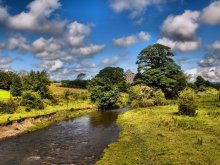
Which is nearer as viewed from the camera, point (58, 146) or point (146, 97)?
point (58, 146)

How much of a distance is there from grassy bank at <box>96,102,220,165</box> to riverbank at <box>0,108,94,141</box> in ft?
64.4

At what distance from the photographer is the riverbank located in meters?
50.7

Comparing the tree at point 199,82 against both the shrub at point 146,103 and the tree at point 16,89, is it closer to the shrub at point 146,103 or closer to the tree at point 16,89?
the shrub at point 146,103

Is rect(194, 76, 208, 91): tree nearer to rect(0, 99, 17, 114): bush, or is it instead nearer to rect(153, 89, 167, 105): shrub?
rect(153, 89, 167, 105): shrub

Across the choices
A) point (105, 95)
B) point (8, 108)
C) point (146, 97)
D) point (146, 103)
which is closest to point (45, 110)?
point (8, 108)

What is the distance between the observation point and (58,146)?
4041cm

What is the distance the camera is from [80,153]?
36.1 meters

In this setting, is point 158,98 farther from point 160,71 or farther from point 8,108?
point 8,108

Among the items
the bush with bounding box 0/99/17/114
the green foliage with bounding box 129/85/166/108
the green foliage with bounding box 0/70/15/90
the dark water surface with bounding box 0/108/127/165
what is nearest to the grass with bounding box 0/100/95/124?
the bush with bounding box 0/99/17/114

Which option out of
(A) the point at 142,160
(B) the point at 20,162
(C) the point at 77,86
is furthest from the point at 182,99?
(C) the point at 77,86

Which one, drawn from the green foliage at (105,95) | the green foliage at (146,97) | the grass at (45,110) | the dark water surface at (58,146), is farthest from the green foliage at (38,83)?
the dark water surface at (58,146)

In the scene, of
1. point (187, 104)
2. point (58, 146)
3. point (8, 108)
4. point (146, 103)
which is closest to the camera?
point (58, 146)

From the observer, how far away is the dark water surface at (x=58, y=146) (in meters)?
33.5

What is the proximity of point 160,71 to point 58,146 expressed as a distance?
69.4 metres
